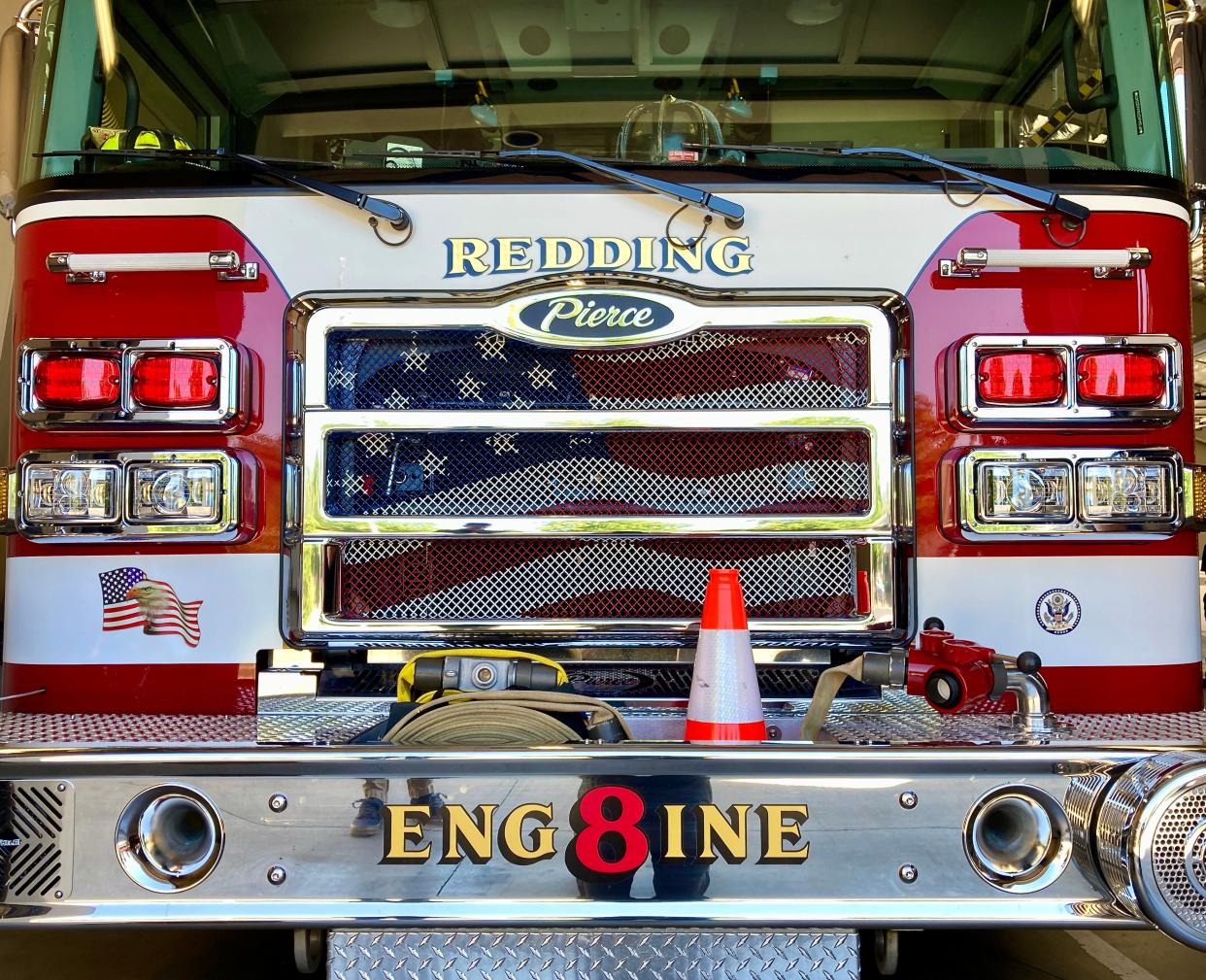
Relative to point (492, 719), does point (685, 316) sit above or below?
above

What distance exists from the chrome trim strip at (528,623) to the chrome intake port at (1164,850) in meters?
0.82

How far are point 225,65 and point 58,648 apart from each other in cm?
151

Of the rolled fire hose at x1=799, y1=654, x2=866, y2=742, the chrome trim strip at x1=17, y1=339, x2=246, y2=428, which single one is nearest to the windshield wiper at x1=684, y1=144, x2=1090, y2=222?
the rolled fire hose at x1=799, y1=654, x2=866, y2=742

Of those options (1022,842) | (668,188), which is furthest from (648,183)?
(1022,842)

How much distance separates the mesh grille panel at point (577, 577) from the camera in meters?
2.65

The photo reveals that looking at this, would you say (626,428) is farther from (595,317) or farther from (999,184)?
(999,184)

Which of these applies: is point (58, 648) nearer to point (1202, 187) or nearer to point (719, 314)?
point (719, 314)

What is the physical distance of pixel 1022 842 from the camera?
1.94 m

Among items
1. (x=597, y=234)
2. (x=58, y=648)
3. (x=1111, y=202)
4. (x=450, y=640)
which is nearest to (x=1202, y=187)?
(x=1111, y=202)

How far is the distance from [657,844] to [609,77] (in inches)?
76.2

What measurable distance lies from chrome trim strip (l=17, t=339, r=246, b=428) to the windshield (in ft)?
1.86

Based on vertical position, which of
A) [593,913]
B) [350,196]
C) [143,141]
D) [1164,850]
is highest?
[143,141]

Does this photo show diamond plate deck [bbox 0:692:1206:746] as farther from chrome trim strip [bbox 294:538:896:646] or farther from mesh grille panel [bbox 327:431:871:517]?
mesh grille panel [bbox 327:431:871:517]

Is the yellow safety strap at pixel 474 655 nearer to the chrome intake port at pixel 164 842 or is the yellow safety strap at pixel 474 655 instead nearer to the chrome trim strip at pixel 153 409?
the chrome intake port at pixel 164 842
